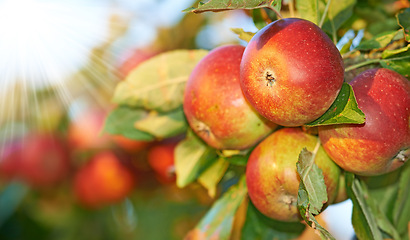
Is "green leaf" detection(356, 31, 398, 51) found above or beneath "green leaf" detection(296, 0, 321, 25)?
beneath

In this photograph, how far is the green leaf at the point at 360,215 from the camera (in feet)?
3.32

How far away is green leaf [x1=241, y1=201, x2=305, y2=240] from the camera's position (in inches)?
50.3

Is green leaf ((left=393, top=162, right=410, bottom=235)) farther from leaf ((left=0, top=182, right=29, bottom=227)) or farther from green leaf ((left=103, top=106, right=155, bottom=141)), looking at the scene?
leaf ((left=0, top=182, right=29, bottom=227))

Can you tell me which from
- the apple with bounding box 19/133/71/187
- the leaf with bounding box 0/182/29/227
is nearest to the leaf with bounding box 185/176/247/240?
the apple with bounding box 19/133/71/187

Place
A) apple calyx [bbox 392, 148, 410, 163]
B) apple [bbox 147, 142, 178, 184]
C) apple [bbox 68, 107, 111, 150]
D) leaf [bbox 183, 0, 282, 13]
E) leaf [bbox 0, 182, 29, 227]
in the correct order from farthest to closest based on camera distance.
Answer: leaf [bbox 0, 182, 29, 227] < apple [bbox 68, 107, 111, 150] < apple [bbox 147, 142, 178, 184] < apple calyx [bbox 392, 148, 410, 163] < leaf [bbox 183, 0, 282, 13]

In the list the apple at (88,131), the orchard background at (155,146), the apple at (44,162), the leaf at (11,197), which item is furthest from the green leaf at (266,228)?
the leaf at (11,197)

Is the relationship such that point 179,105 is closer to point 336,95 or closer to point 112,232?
point 336,95

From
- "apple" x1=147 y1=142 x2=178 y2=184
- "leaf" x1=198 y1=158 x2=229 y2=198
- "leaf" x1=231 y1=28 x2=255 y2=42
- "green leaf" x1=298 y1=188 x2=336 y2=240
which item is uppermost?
"leaf" x1=231 y1=28 x2=255 y2=42

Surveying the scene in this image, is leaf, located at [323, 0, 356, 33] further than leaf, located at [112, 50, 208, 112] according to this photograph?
No

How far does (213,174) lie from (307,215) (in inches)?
20.1

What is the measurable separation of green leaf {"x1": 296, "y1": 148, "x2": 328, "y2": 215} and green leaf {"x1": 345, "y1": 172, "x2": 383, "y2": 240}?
0.13 m

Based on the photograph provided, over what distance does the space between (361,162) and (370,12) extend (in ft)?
2.11

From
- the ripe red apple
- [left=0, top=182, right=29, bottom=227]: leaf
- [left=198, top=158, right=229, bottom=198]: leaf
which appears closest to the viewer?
[left=198, top=158, right=229, bottom=198]: leaf

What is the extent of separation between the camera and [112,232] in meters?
2.47
